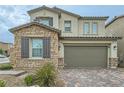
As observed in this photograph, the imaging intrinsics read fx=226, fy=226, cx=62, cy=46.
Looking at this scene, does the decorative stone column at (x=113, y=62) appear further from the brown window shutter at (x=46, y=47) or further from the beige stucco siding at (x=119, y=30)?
the brown window shutter at (x=46, y=47)

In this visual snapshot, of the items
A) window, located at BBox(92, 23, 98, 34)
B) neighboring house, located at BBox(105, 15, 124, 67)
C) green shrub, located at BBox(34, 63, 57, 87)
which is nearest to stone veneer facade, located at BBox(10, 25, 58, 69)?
window, located at BBox(92, 23, 98, 34)

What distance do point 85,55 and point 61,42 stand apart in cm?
282

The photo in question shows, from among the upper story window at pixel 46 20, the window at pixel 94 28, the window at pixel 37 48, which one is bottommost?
the window at pixel 37 48

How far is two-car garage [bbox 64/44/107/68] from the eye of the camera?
2297 centimetres

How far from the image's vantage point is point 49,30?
1972 centimetres

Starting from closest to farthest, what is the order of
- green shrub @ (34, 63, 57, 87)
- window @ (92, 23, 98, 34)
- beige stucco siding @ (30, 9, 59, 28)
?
green shrub @ (34, 63, 57, 87), beige stucco siding @ (30, 9, 59, 28), window @ (92, 23, 98, 34)

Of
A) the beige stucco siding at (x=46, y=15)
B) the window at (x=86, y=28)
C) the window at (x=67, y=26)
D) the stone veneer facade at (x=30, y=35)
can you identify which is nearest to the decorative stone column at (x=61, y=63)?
the stone veneer facade at (x=30, y=35)

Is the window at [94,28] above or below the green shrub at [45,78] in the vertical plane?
above

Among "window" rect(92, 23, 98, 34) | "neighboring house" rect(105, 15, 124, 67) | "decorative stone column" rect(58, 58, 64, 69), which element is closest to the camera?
"decorative stone column" rect(58, 58, 64, 69)

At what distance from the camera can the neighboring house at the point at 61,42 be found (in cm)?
1969

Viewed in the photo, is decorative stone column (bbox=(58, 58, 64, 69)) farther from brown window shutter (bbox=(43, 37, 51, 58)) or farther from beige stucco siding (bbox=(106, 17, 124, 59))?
beige stucco siding (bbox=(106, 17, 124, 59))

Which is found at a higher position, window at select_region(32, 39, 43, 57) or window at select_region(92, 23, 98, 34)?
window at select_region(92, 23, 98, 34)
